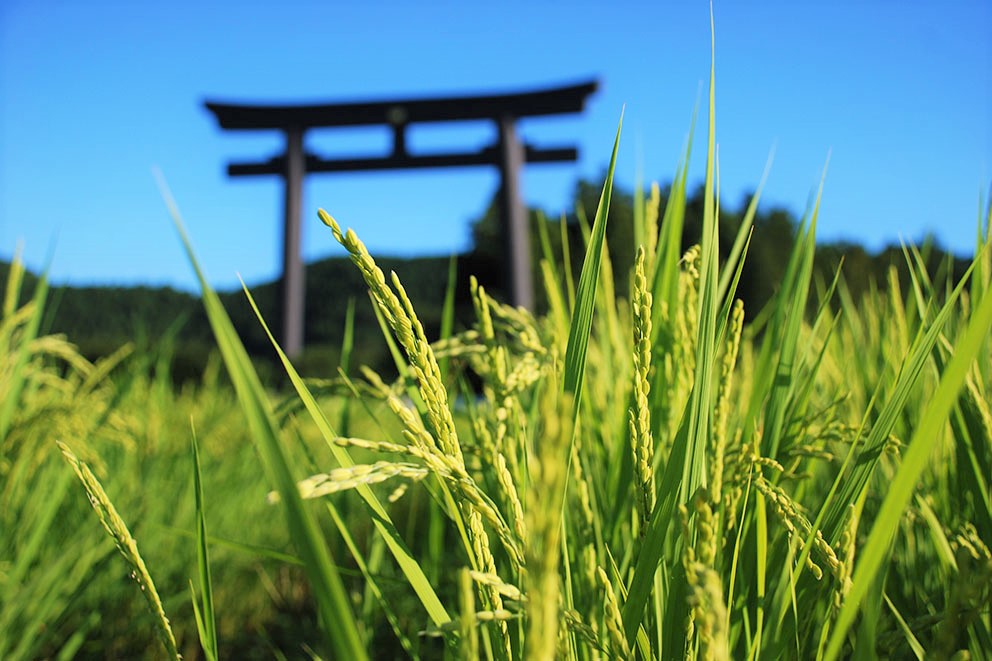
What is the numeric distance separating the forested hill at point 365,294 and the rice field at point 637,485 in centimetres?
754

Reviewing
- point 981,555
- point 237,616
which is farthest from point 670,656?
point 237,616

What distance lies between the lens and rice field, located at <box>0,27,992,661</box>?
1.05ft

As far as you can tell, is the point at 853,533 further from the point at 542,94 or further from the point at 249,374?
the point at 542,94

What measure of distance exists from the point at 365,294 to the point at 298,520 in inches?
517

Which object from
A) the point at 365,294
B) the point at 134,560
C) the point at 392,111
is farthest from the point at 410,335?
the point at 365,294

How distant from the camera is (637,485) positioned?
40cm

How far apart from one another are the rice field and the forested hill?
7539 millimetres

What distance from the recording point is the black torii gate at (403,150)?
8.08m

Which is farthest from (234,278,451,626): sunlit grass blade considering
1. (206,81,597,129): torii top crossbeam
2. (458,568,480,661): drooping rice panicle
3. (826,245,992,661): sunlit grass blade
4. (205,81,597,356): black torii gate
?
(206,81,597,129): torii top crossbeam

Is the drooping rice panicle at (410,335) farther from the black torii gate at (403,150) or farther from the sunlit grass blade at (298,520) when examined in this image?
the black torii gate at (403,150)

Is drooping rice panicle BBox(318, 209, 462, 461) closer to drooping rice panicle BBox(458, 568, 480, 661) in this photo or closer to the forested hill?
drooping rice panicle BBox(458, 568, 480, 661)

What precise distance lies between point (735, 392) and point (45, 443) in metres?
1.32

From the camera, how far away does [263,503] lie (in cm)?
200

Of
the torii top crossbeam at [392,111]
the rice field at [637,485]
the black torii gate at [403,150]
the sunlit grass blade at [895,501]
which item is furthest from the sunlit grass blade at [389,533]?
the torii top crossbeam at [392,111]
